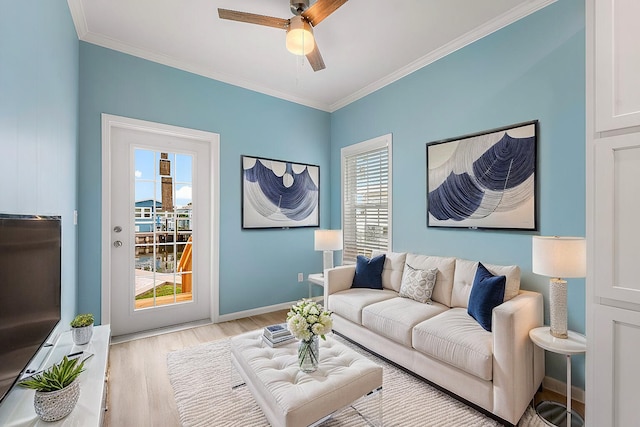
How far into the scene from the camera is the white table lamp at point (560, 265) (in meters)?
1.71

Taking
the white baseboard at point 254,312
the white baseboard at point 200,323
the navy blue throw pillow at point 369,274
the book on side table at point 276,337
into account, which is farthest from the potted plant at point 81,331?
the navy blue throw pillow at point 369,274

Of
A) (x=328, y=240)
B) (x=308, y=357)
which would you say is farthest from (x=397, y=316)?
(x=328, y=240)

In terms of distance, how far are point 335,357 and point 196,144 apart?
9.09 feet

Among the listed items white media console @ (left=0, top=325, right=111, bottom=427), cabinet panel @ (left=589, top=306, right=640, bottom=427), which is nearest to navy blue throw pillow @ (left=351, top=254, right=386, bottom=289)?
cabinet panel @ (left=589, top=306, right=640, bottom=427)

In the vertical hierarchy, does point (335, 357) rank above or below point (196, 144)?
below

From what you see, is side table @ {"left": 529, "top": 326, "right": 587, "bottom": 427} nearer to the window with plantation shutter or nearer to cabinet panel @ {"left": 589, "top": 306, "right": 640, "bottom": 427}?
cabinet panel @ {"left": 589, "top": 306, "right": 640, "bottom": 427}

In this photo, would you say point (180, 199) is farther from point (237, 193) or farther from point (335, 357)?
point (335, 357)

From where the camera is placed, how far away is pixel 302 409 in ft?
4.46

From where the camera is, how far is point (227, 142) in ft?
11.4

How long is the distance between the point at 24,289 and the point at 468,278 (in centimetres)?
273

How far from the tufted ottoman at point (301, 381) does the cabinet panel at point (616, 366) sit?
106 centimetres

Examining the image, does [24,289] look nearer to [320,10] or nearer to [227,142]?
[320,10]

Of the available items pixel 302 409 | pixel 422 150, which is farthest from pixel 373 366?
pixel 422 150

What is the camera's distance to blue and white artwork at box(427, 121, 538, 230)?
7.55 feet
